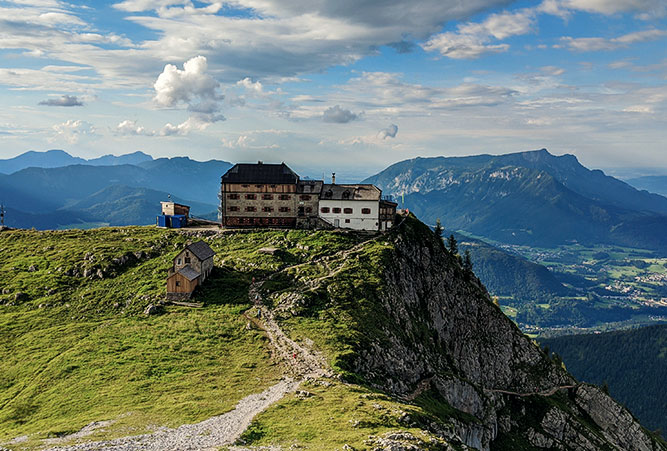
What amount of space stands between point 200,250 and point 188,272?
16.4 feet

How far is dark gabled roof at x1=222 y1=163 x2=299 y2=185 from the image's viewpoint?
379 feet

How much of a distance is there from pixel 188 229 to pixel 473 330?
7505 cm

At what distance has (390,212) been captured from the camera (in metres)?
112

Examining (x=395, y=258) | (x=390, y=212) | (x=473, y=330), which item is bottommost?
(x=473, y=330)

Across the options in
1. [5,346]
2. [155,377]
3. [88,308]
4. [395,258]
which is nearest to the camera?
[155,377]

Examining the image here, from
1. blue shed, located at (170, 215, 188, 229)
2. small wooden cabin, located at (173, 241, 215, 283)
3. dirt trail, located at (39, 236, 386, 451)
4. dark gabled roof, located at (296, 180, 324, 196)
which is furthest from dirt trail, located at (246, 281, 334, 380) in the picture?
blue shed, located at (170, 215, 188, 229)

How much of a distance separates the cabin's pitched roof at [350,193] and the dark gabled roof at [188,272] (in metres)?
41.4

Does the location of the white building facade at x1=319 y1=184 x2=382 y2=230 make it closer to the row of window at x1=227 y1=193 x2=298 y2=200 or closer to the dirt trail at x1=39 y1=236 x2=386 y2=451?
the row of window at x1=227 y1=193 x2=298 y2=200

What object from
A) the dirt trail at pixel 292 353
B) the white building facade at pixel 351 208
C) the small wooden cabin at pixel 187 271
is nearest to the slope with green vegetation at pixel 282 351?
the dirt trail at pixel 292 353

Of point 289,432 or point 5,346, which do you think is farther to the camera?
point 5,346

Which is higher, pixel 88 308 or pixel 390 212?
pixel 390 212

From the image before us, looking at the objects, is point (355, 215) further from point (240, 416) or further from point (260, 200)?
point (240, 416)

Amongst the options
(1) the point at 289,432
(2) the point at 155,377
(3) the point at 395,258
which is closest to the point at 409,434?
(1) the point at 289,432

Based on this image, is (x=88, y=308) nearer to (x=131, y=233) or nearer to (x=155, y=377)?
(x=155, y=377)
